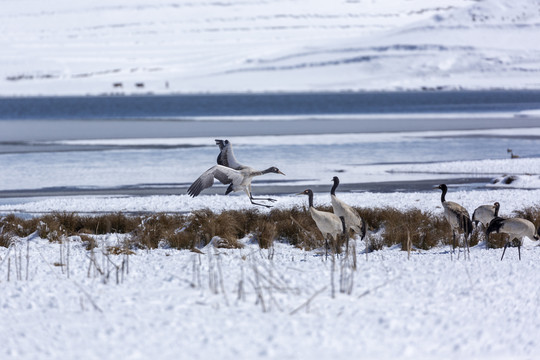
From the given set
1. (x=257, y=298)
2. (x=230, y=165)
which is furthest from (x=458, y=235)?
(x=257, y=298)

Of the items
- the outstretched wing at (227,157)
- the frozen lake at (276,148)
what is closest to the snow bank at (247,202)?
the outstretched wing at (227,157)

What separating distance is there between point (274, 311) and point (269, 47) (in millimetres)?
88386

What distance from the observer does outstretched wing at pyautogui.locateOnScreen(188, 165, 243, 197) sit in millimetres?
11273

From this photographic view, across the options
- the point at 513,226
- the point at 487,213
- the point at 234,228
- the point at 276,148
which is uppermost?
the point at 276,148

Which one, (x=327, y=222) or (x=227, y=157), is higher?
(x=227, y=157)

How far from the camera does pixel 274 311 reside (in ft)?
22.7

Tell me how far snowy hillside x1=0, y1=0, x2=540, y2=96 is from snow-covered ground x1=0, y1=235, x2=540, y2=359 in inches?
2582

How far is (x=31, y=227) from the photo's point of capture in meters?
11.9

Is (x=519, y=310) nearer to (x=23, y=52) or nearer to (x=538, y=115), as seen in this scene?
(x=538, y=115)

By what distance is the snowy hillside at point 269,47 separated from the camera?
77500 mm

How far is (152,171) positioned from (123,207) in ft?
20.3

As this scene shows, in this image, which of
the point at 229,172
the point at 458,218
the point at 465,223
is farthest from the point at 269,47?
the point at 465,223

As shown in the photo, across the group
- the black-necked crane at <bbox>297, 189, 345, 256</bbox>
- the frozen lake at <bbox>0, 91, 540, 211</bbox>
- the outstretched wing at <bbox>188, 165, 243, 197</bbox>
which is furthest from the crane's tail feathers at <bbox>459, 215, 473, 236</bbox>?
the frozen lake at <bbox>0, 91, 540, 211</bbox>

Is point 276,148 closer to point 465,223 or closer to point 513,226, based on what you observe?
point 465,223
